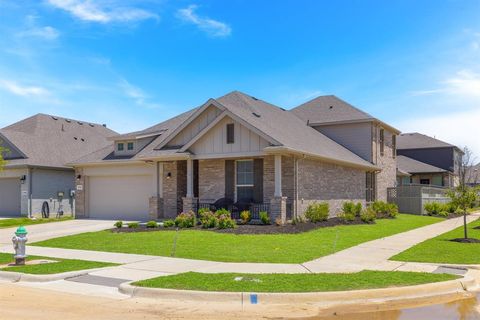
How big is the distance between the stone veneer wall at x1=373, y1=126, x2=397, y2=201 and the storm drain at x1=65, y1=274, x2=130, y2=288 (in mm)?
23067

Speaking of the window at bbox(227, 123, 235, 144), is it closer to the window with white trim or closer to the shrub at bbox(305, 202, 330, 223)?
the window with white trim

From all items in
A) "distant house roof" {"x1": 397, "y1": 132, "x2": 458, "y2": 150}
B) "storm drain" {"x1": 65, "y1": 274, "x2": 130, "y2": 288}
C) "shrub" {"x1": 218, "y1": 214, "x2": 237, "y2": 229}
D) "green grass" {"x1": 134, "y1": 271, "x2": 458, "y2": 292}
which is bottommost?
"storm drain" {"x1": 65, "y1": 274, "x2": 130, "y2": 288}

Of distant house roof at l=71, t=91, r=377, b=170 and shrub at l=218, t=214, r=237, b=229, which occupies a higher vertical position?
distant house roof at l=71, t=91, r=377, b=170

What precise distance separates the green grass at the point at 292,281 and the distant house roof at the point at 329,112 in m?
20.7

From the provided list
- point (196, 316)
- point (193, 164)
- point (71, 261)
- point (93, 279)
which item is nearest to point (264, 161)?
point (193, 164)

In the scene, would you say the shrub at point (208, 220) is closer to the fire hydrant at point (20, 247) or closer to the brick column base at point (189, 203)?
the brick column base at point (189, 203)

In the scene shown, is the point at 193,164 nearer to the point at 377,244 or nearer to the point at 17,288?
the point at 377,244

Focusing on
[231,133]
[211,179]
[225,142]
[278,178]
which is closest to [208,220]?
[278,178]

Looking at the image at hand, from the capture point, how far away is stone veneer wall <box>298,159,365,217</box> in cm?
2111

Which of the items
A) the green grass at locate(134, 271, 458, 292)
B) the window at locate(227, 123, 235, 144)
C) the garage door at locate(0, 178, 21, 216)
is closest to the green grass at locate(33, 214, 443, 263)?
the green grass at locate(134, 271, 458, 292)

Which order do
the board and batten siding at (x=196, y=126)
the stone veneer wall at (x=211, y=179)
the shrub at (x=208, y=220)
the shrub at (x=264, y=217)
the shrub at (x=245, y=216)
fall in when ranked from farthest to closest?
the board and batten siding at (x=196, y=126) < the stone veneer wall at (x=211, y=179) < the shrub at (x=245, y=216) < the shrub at (x=264, y=217) < the shrub at (x=208, y=220)

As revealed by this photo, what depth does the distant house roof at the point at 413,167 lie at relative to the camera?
1724 inches

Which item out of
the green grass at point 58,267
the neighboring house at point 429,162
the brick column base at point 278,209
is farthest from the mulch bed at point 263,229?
the neighboring house at point 429,162

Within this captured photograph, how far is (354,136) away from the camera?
29.7 m
